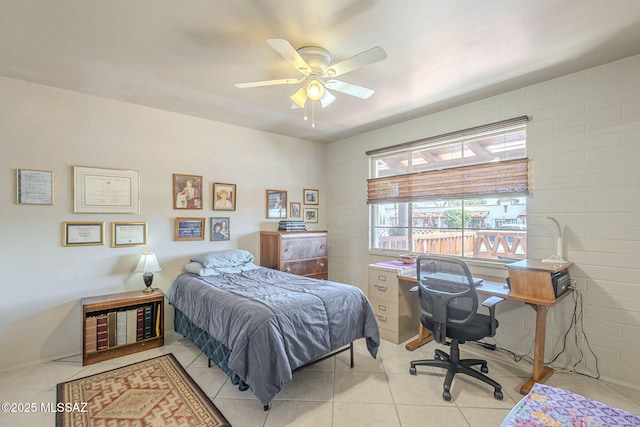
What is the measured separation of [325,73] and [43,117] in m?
2.80

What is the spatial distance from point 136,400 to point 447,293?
2543mm

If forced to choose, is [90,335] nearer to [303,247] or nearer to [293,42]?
[303,247]

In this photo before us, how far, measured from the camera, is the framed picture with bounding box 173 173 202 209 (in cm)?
360

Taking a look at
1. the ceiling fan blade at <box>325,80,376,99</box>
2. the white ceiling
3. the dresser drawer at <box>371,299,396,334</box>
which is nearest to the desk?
the dresser drawer at <box>371,299,396,334</box>

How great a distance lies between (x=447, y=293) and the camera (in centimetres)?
239

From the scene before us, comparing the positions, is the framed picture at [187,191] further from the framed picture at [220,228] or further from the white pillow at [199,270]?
the white pillow at [199,270]

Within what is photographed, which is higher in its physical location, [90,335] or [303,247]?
[303,247]

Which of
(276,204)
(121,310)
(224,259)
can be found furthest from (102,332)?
(276,204)

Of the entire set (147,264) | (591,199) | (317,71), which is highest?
(317,71)

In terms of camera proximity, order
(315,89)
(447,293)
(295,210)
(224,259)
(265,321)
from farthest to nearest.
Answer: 1. (295,210)
2. (224,259)
3. (447,293)
4. (315,89)
5. (265,321)

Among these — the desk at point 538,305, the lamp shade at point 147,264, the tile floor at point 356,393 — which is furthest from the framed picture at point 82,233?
the desk at point 538,305

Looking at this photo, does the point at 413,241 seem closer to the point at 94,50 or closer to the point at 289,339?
the point at 289,339

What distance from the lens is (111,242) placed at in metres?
3.18

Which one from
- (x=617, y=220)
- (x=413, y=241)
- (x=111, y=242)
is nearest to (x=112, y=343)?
(x=111, y=242)
